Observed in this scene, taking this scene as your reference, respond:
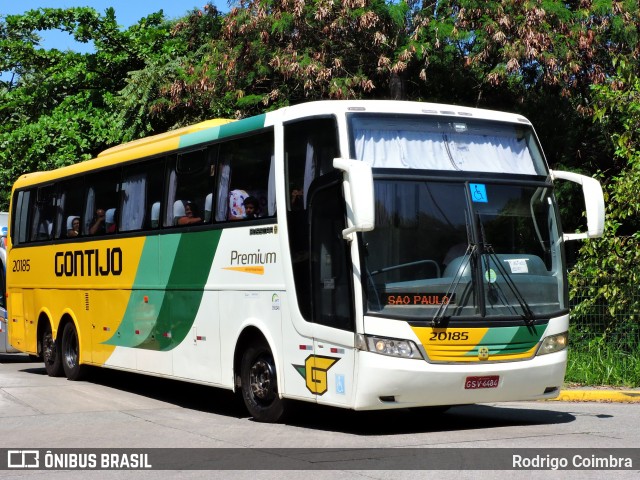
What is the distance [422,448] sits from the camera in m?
9.84

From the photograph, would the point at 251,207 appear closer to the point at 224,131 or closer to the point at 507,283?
the point at 224,131

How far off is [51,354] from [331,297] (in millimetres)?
9407

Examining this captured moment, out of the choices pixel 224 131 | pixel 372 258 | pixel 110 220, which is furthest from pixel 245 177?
pixel 110 220

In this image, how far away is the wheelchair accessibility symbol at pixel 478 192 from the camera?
36.4ft

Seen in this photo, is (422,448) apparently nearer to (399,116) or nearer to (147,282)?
(399,116)

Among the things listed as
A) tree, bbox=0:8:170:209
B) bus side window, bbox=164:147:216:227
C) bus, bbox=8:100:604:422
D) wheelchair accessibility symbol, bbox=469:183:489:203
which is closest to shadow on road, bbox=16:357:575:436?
bus, bbox=8:100:604:422

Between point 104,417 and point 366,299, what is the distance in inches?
165

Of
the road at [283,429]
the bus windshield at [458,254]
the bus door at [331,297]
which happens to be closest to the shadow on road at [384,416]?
the road at [283,429]

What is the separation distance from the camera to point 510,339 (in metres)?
11.0

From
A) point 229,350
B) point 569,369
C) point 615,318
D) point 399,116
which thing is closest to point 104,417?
point 229,350

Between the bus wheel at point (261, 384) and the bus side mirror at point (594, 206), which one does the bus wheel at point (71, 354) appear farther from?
the bus side mirror at point (594, 206)

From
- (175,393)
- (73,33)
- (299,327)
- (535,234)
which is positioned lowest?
(175,393)

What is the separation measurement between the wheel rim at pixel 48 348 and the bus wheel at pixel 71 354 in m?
0.45

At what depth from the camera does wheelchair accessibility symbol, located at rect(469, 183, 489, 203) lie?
11.1m
